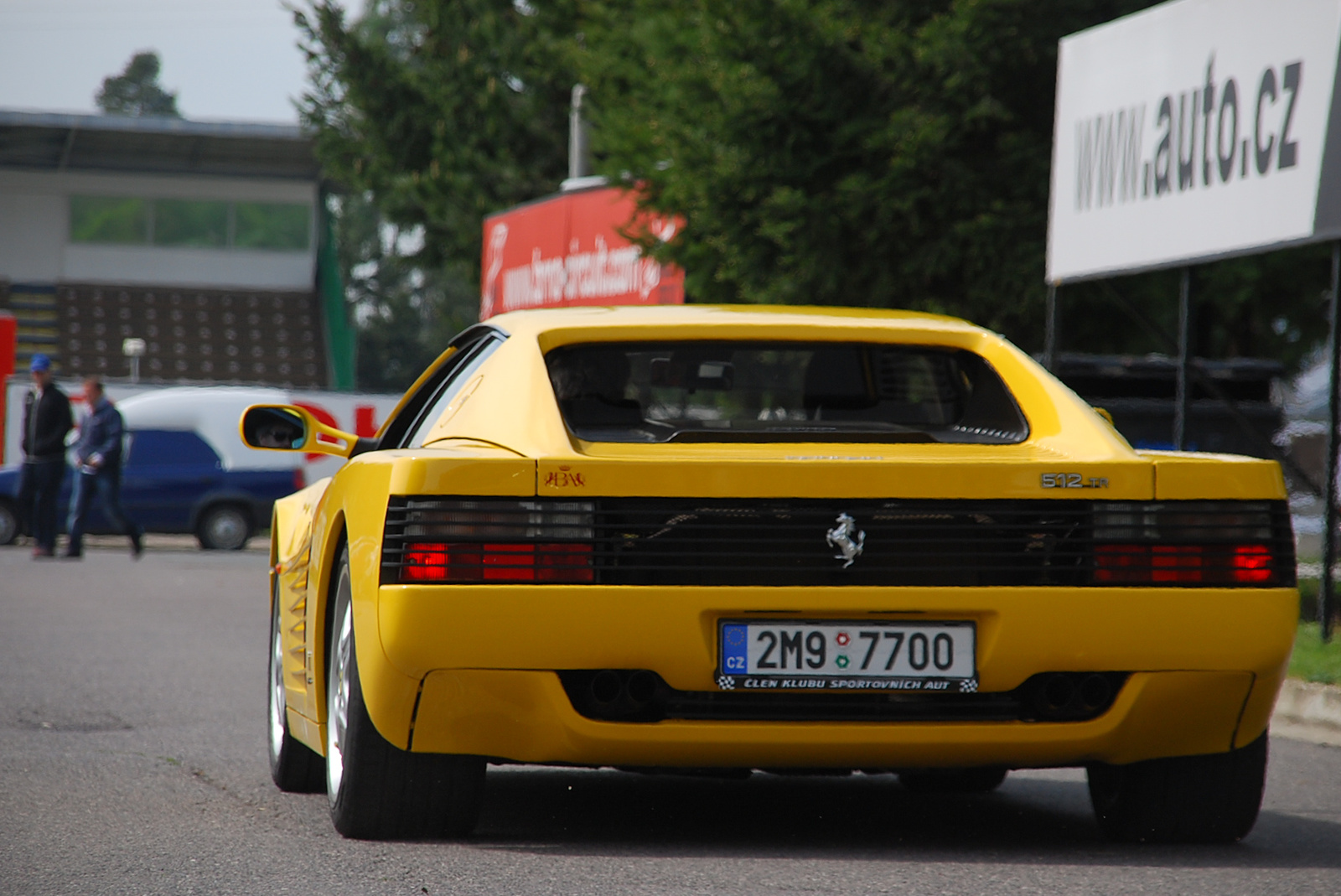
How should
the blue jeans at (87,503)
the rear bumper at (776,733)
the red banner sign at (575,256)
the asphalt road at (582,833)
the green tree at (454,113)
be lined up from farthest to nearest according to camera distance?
the green tree at (454,113)
the blue jeans at (87,503)
the red banner sign at (575,256)
the rear bumper at (776,733)
the asphalt road at (582,833)

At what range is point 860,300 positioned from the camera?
1803 cm

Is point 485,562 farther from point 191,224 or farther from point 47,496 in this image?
point 191,224

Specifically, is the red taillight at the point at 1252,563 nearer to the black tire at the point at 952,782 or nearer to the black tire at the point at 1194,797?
the black tire at the point at 1194,797

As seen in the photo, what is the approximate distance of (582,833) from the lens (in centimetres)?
501

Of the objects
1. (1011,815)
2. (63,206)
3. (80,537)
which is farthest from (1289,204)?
(63,206)

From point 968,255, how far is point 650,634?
13904mm

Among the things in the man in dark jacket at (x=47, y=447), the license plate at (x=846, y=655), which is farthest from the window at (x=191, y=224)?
the license plate at (x=846, y=655)

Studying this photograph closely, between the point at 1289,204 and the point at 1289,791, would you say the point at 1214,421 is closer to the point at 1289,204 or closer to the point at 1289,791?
the point at 1289,204

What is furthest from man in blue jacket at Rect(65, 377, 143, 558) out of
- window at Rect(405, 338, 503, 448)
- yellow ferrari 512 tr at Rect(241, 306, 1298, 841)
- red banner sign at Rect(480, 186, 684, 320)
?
yellow ferrari 512 tr at Rect(241, 306, 1298, 841)

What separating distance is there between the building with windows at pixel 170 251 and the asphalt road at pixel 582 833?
40379mm

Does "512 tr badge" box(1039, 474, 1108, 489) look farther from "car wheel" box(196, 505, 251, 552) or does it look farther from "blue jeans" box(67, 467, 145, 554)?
"car wheel" box(196, 505, 251, 552)

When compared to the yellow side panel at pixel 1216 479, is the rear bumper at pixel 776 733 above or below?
below

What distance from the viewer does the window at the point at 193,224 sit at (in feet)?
166

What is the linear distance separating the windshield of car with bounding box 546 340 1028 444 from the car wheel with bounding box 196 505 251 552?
60.6ft
